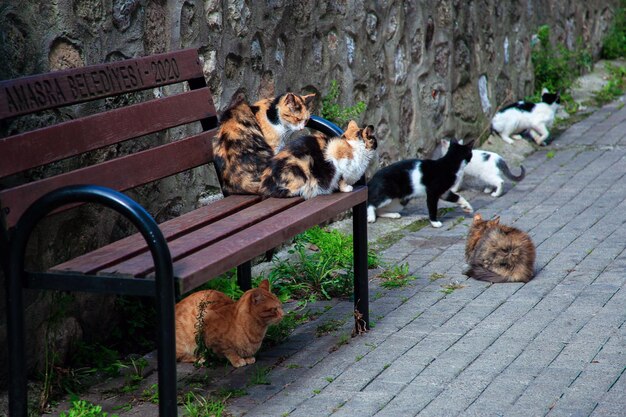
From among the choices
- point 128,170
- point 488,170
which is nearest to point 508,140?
point 488,170

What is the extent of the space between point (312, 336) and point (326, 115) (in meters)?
2.03

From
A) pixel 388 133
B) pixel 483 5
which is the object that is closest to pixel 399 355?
pixel 388 133

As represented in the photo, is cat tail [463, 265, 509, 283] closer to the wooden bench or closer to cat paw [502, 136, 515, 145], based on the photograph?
the wooden bench

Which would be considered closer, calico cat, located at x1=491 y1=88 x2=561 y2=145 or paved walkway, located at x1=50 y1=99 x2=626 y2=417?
paved walkway, located at x1=50 y1=99 x2=626 y2=417

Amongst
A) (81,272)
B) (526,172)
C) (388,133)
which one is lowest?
(526,172)

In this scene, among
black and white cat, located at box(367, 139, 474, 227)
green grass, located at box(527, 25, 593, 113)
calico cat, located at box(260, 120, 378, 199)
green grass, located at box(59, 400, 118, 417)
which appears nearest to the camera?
green grass, located at box(59, 400, 118, 417)

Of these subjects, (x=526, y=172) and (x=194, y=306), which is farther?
(x=526, y=172)

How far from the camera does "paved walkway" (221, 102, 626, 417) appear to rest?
3.73 meters

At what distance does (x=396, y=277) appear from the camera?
211 inches

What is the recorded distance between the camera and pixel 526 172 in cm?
771

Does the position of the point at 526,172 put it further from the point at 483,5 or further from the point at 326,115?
the point at 326,115

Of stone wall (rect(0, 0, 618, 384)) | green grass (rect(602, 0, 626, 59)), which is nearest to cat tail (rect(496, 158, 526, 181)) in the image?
stone wall (rect(0, 0, 618, 384))

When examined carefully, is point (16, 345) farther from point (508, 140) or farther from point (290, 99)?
point (508, 140)

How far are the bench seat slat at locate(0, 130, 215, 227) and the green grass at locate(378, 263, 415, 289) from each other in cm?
131
